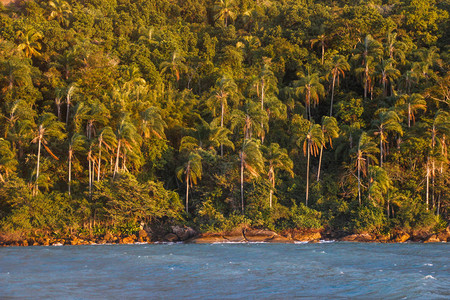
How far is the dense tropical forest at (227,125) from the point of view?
4853 centimetres

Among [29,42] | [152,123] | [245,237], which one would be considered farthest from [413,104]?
[29,42]

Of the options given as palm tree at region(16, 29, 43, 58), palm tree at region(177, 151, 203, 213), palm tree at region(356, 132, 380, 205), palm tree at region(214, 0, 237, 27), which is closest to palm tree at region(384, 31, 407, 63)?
palm tree at region(356, 132, 380, 205)

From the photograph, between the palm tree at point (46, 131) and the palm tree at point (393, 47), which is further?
the palm tree at point (393, 47)

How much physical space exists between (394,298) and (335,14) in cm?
6444

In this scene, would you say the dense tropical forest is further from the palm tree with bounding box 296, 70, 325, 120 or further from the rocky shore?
the rocky shore

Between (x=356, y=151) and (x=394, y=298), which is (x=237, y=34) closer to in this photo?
(x=356, y=151)

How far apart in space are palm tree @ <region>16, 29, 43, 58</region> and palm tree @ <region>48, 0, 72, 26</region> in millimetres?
12120

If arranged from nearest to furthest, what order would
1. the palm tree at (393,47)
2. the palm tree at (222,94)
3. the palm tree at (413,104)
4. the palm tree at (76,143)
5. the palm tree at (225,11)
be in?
the palm tree at (76,143) < the palm tree at (413,104) < the palm tree at (222,94) < the palm tree at (393,47) < the palm tree at (225,11)

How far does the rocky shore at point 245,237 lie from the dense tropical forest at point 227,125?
894mm

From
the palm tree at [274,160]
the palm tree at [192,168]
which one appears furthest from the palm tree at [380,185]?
the palm tree at [192,168]

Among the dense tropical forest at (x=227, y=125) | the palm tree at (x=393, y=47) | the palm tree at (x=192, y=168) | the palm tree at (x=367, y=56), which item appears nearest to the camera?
the dense tropical forest at (x=227, y=125)

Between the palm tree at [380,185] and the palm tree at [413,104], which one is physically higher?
the palm tree at [413,104]

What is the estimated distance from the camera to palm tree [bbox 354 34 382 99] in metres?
64.8

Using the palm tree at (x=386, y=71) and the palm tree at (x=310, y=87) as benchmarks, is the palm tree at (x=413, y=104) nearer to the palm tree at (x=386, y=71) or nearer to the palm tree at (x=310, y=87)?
the palm tree at (x=386, y=71)
